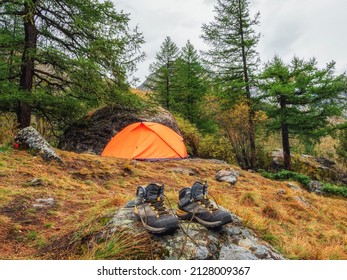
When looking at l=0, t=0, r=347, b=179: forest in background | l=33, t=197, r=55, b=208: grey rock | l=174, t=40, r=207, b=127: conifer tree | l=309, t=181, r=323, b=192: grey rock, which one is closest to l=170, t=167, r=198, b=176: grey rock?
l=0, t=0, r=347, b=179: forest in background

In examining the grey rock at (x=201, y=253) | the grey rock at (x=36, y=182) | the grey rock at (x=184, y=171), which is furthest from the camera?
the grey rock at (x=184, y=171)

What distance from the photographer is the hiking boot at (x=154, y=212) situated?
2.38 metres

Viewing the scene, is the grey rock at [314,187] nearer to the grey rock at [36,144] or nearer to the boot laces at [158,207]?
the grey rock at [36,144]

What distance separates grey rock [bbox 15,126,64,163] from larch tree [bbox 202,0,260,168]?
41.7ft

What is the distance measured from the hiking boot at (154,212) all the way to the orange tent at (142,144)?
25.6 feet

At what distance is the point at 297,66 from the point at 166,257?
1791 centimetres

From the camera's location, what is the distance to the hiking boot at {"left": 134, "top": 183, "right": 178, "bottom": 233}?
2.38 metres

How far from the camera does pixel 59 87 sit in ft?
33.7

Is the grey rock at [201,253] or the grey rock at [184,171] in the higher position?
the grey rock at [184,171]

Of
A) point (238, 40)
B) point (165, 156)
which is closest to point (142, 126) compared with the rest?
point (165, 156)

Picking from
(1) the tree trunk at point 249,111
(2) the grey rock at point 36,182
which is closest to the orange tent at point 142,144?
(2) the grey rock at point 36,182

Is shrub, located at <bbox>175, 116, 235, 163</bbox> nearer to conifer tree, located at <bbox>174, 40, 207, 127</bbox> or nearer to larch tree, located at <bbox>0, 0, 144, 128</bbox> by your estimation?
larch tree, located at <bbox>0, 0, 144, 128</bbox>

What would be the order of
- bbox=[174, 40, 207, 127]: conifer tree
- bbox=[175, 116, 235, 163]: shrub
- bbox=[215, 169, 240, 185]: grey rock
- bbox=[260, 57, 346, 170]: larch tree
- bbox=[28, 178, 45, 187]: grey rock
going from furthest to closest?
bbox=[174, 40, 207, 127]: conifer tree
bbox=[260, 57, 346, 170]: larch tree
bbox=[175, 116, 235, 163]: shrub
bbox=[215, 169, 240, 185]: grey rock
bbox=[28, 178, 45, 187]: grey rock

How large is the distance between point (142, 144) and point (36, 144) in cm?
→ 441
